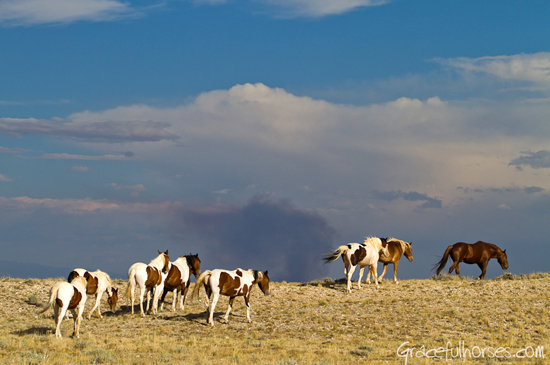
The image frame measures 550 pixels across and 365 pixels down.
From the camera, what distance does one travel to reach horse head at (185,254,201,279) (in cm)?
2342

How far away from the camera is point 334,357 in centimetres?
1445

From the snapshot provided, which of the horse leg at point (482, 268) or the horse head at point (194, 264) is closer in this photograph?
the horse head at point (194, 264)

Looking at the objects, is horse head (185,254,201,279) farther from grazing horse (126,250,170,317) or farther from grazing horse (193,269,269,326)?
grazing horse (193,269,269,326)

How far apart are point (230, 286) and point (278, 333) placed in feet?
9.37

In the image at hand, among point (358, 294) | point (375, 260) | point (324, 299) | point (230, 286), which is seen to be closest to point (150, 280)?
point (230, 286)

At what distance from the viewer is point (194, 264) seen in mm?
23547

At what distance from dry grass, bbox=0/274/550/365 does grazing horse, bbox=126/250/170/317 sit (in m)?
1.19

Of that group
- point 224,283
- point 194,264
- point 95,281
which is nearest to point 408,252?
point 194,264

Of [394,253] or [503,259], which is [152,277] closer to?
[394,253]

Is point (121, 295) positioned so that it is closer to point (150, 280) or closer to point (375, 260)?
point (150, 280)

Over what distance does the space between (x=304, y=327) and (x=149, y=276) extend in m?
7.05

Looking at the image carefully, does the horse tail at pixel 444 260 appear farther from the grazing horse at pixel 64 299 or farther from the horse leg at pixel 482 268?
the grazing horse at pixel 64 299

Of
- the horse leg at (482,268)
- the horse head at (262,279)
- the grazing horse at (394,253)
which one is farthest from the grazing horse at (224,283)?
the horse leg at (482,268)

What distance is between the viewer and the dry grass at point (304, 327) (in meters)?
14.5
